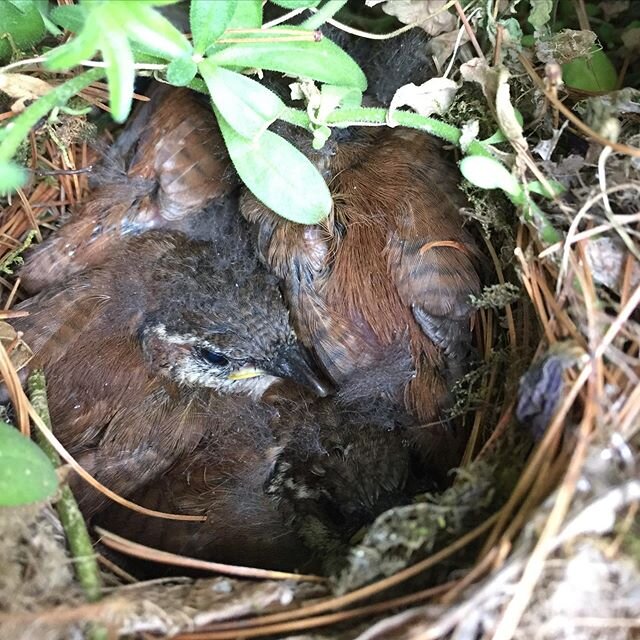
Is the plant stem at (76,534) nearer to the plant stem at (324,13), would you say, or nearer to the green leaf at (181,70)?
the green leaf at (181,70)

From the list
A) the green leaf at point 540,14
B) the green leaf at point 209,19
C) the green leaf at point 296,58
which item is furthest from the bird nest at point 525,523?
the green leaf at point 209,19

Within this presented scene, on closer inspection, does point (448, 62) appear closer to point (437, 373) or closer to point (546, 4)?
point (546, 4)

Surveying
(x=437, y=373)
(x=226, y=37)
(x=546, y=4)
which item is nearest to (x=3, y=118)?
(x=226, y=37)

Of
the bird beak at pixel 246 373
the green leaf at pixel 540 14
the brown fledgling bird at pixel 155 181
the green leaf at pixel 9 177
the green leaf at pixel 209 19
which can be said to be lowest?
the bird beak at pixel 246 373

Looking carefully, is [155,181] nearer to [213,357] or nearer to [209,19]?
[213,357]

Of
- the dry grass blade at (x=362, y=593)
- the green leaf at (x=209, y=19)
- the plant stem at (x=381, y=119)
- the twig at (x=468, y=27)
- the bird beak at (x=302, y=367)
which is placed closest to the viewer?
the dry grass blade at (x=362, y=593)

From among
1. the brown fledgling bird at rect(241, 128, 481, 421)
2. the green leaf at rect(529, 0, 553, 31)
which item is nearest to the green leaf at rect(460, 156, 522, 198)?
the brown fledgling bird at rect(241, 128, 481, 421)
